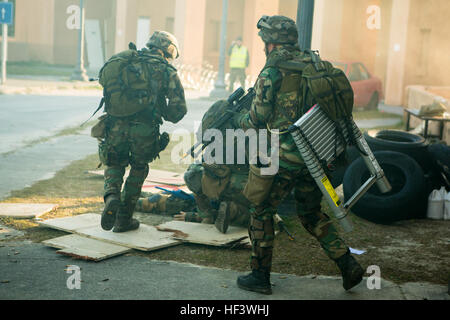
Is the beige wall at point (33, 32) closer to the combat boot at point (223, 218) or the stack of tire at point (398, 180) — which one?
the stack of tire at point (398, 180)

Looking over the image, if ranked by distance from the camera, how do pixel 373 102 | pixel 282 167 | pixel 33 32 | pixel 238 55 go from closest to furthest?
pixel 282 167 → pixel 373 102 → pixel 238 55 → pixel 33 32

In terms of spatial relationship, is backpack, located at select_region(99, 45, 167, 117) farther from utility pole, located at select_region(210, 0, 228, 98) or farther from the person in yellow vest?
utility pole, located at select_region(210, 0, 228, 98)

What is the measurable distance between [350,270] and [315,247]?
143cm

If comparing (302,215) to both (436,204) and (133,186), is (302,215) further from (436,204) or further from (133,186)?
(436,204)

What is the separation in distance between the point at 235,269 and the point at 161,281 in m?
0.70

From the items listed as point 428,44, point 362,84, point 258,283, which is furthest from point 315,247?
point 428,44

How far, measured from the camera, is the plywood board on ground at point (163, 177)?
8375 mm

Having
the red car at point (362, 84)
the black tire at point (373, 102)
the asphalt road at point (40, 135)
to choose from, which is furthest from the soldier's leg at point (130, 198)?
the black tire at point (373, 102)

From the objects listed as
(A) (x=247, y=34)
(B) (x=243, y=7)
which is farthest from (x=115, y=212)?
(B) (x=243, y=7)

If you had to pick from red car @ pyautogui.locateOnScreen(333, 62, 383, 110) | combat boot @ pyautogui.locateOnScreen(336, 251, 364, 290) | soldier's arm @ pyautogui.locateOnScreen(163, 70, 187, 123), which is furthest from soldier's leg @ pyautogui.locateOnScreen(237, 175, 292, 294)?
red car @ pyautogui.locateOnScreen(333, 62, 383, 110)

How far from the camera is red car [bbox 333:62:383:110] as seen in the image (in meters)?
19.4

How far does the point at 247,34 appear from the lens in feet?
101

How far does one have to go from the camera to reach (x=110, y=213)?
5.54 meters

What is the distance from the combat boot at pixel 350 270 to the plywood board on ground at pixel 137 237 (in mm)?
1728
